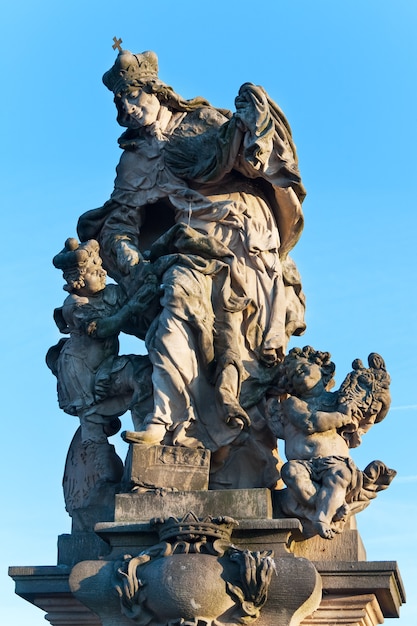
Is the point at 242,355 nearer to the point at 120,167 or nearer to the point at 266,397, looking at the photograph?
the point at 266,397

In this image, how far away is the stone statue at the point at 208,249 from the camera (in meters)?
12.3

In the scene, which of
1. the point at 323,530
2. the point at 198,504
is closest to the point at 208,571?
the point at 198,504

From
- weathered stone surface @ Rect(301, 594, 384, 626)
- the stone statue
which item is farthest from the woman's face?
weathered stone surface @ Rect(301, 594, 384, 626)

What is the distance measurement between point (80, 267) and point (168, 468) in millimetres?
1952

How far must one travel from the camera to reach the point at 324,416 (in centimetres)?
1216

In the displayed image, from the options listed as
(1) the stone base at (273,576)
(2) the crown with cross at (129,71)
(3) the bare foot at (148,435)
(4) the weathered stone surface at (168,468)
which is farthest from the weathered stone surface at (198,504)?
(2) the crown with cross at (129,71)

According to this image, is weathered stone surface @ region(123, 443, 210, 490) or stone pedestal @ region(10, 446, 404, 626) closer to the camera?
stone pedestal @ region(10, 446, 404, 626)

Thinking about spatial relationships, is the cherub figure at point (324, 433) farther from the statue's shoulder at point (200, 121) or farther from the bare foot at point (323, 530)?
the statue's shoulder at point (200, 121)

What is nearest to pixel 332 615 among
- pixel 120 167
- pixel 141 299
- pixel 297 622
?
pixel 297 622

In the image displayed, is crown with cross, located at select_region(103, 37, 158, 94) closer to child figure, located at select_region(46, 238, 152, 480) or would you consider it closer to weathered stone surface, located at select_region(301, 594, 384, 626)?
child figure, located at select_region(46, 238, 152, 480)

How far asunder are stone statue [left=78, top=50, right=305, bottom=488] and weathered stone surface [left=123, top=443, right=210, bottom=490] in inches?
4.2

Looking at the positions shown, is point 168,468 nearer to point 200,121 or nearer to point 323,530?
point 323,530

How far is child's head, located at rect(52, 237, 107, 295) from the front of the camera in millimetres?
12938

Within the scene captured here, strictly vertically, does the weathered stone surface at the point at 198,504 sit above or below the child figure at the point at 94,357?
below
